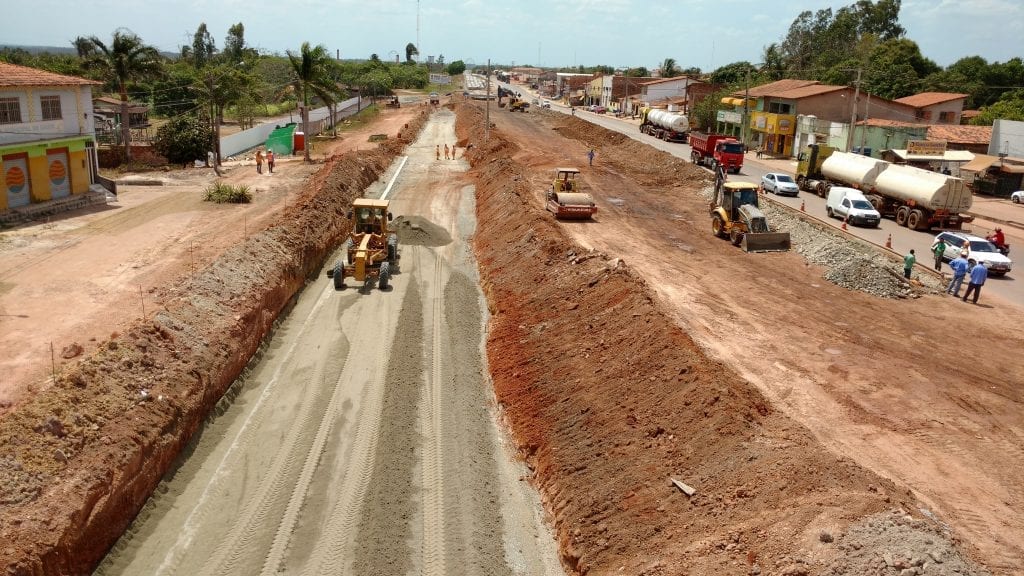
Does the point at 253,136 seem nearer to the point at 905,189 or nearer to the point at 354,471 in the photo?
the point at 905,189

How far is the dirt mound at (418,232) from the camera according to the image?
3366 centimetres

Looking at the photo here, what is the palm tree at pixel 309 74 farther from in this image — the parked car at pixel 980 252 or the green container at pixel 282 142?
the parked car at pixel 980 252

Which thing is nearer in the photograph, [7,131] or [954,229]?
[7,131]

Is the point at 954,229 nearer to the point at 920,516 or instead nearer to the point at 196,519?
the point at 920,516

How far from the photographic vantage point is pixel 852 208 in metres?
37.2

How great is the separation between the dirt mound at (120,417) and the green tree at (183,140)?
2777cm

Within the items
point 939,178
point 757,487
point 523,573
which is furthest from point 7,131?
point 939,178

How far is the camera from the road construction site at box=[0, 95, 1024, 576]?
1183 cm

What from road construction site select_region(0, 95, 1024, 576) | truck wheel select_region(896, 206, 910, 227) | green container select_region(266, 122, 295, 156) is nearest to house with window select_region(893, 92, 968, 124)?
truck wheel select_region(896, 206, 910, 227)

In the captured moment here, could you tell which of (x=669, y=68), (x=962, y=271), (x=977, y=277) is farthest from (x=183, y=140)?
(x=669, y=68)

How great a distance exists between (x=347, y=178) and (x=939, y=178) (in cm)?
3047

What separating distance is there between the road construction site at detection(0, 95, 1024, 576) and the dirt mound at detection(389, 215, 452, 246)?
544 cm

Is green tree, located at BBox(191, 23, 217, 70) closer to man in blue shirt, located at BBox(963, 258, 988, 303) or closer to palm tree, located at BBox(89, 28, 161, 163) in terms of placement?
palm tree, located at BBox(89, 28, 161, 163)

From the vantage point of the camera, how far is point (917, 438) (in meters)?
14.8
